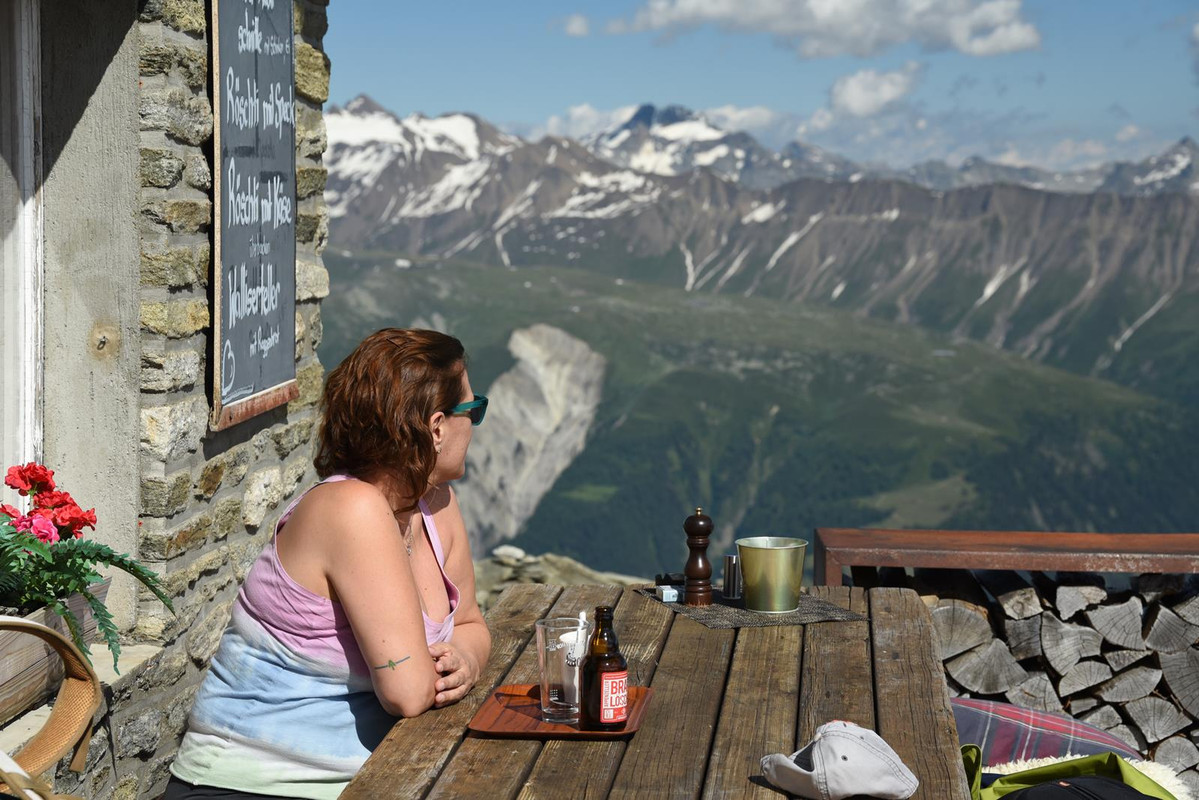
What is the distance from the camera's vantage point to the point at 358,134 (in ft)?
525

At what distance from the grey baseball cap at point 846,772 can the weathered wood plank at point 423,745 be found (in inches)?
18.2

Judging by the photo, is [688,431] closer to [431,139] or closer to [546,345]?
[546,345]

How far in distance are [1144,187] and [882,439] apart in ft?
352

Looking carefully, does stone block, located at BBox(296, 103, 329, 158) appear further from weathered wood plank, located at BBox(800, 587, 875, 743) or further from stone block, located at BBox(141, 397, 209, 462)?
weathered wood plank, located at BBox(800, 587, 875, 743)

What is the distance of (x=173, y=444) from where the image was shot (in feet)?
10.5

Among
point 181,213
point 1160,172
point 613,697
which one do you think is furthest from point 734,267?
point 613,697

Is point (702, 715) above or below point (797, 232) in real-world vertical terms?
above

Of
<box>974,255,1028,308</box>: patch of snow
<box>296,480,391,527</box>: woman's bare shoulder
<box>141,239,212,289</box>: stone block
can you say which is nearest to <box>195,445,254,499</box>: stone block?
<box>141,239,212,289</box>: stone block

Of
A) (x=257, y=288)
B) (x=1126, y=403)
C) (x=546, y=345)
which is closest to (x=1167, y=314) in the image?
(x=1126, y=403)

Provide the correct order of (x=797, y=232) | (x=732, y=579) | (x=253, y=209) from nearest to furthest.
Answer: (x=732, y=579), (x=253, y=209), (x=797, y=232)

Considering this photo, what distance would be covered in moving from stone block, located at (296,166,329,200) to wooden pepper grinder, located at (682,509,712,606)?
1.97 m

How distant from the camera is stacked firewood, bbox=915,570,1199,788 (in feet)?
13.2

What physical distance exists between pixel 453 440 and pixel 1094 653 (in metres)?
2.63

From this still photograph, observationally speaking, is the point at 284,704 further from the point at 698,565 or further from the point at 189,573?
the point at 189,573
